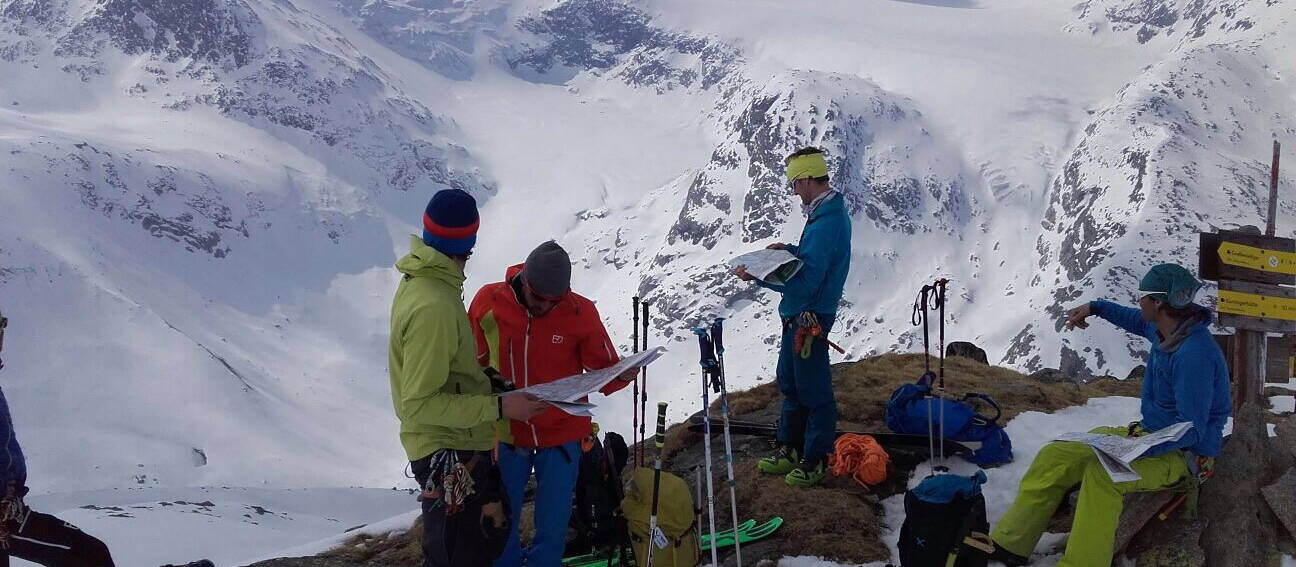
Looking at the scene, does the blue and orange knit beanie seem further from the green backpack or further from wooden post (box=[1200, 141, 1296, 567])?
wooden post (box=[1200, 141, 1296, 567])

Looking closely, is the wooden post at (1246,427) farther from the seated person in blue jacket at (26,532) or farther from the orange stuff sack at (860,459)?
the seated person in blue jacket at (26,532)

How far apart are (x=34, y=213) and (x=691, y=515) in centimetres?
19085

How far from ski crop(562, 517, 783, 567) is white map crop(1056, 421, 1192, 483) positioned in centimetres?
272

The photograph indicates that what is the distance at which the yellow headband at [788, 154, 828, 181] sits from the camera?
8.41 meters

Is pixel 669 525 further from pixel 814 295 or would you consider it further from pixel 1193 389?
pixel 1193 389

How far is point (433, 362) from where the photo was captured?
5129 mm

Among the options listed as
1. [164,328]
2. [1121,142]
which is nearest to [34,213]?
[164,328]

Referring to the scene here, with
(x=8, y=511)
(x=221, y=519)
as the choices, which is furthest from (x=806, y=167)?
(x=221, y=519)

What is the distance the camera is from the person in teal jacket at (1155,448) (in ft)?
21.4

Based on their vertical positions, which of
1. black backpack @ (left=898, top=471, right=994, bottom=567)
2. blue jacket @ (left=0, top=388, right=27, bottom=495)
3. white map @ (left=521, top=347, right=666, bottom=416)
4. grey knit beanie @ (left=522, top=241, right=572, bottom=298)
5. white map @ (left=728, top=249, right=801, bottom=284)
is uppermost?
white map @ (left=728, top=249, right=801, bottom=284)

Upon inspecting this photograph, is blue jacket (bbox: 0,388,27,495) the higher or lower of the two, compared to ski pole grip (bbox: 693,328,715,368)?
lower

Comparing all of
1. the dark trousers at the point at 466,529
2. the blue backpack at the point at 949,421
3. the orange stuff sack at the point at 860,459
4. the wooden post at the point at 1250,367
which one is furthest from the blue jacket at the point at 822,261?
the wooden post at the point at 1250,367

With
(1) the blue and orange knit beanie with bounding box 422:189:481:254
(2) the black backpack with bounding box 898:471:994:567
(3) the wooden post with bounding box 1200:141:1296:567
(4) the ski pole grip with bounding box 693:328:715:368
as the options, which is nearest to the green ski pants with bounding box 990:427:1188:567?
(2) the black backpack with bounding box 898:471:994:567

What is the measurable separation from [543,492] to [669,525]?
1.21 meters
